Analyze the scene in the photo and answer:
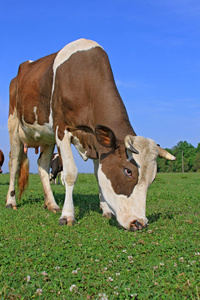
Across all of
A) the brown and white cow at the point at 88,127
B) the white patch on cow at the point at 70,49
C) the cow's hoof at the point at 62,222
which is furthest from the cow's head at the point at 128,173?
the white patch on cow at the point at 70,49

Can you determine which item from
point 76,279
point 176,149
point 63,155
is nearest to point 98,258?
point 76,279

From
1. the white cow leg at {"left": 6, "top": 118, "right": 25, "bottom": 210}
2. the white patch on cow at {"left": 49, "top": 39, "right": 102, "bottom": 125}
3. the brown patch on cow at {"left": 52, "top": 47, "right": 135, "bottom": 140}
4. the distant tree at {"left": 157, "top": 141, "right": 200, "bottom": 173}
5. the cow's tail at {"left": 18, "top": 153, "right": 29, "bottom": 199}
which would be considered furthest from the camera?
the distant tree at {"left": 157, "top": 141, "right": 200, "bottom": 173}

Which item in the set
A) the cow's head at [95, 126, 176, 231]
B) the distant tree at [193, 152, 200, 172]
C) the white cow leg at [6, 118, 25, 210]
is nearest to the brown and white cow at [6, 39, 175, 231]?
the cow's head at [95, 126, 176, 231]

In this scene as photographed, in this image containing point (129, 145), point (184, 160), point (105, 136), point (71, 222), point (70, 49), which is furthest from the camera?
point (184, 160)

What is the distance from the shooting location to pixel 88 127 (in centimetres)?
648

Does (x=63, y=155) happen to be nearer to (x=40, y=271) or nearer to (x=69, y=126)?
(x=69, y=126)

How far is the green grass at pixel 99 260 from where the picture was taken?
3.36 m

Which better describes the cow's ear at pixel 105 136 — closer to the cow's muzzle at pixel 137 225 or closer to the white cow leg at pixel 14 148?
the cow's muzzle at pixel 137 225

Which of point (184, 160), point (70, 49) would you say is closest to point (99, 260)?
point (70, 49)

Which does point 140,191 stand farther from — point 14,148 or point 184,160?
point 184,160

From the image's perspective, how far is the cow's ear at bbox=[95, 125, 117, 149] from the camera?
5559 millimetres

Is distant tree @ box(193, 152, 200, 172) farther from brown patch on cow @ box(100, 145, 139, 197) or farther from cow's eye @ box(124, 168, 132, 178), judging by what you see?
cow's eye @ box(124, 168, 132, 178)

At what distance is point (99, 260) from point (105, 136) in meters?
2.22

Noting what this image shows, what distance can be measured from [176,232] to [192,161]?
10947cm
